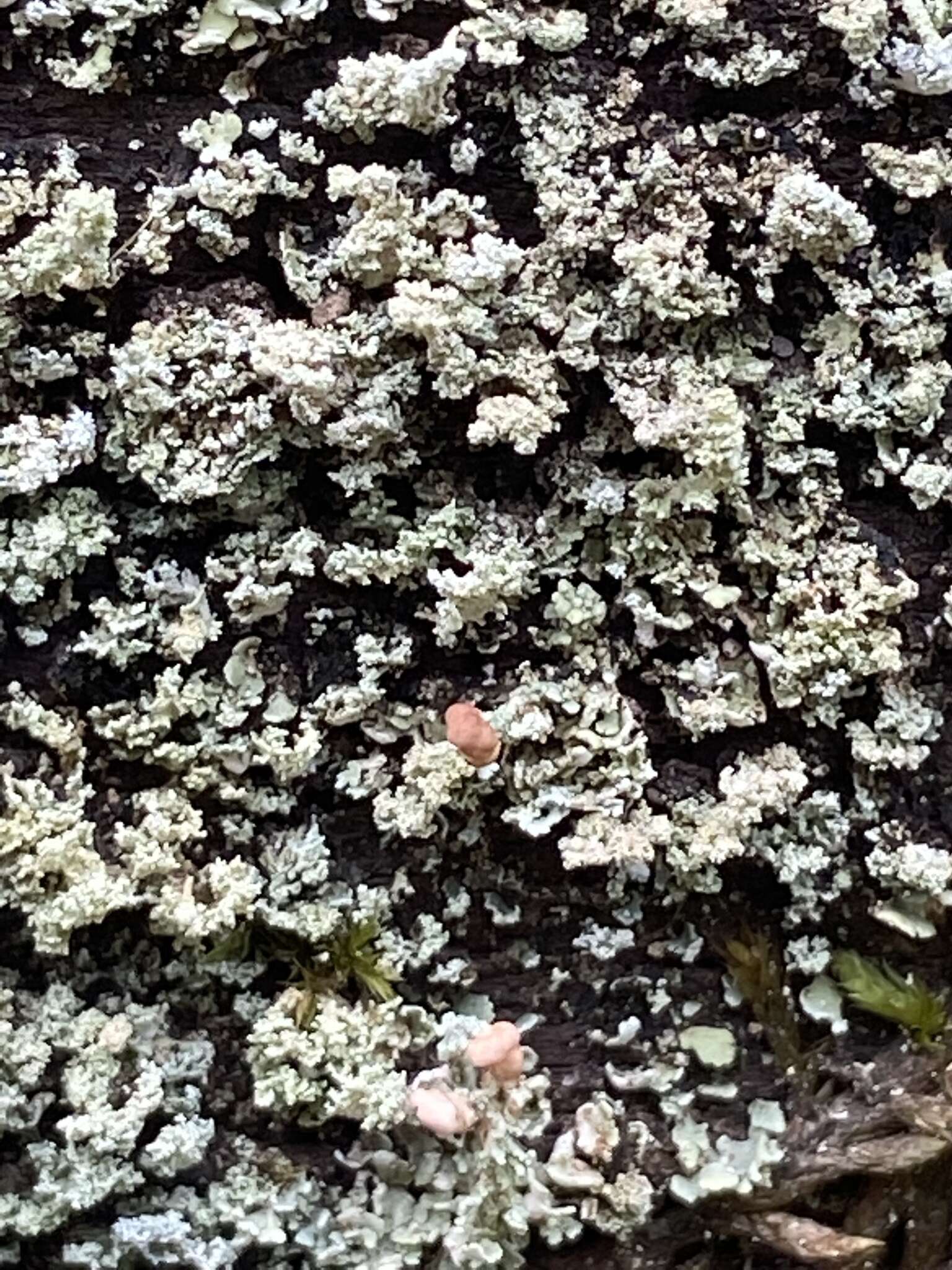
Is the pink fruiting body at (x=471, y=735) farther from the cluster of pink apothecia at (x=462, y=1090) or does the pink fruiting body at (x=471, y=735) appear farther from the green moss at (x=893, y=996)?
the green moss at (x=893, y=996)

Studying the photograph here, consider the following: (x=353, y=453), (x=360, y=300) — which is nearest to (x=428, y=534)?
(x=353, y=453)

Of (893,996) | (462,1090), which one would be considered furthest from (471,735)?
(893,996)

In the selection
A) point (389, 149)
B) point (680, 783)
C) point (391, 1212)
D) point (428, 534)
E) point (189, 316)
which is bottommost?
point (391, 1212)

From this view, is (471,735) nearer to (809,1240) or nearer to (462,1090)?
(462,1090)

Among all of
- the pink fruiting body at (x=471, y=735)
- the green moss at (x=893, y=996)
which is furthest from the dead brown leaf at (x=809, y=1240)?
the pink fruiting body at (x=471, y=735)

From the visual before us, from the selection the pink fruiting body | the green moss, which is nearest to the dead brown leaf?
the green moss

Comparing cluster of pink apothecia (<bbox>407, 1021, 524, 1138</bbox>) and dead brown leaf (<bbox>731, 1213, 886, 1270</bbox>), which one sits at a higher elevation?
cluster of pink apothecia (<bbox>407, 1021, 524, 1138</bbox>)

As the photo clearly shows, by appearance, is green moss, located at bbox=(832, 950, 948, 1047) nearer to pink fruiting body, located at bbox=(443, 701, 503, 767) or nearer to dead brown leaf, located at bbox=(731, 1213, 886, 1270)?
dead brown leaf, located at bbox=(731, 1213, 886, 1270)

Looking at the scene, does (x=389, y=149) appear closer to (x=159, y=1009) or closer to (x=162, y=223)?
(x=162, y=223)

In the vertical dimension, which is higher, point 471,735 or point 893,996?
point 471,735

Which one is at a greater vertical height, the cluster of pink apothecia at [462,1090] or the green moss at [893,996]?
the green moss at [893,996]

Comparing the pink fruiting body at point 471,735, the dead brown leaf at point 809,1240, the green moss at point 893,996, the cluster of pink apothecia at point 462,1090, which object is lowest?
the dead brown leaf at point 809,1240
